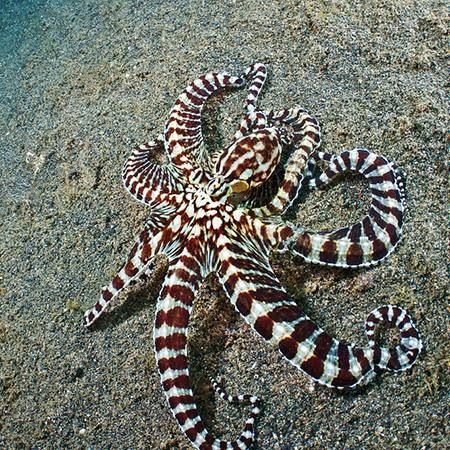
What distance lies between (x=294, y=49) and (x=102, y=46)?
86.0 inches

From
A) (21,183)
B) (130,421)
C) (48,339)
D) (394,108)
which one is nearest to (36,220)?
(21,183)

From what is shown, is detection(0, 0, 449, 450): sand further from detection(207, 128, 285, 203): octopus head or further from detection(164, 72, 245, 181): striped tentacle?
detection(207, 128, 285, 203): octopus head

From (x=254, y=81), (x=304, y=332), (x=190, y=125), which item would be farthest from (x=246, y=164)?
(x=304, y=332)

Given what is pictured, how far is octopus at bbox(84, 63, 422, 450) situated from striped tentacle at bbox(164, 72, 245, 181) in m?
0.01

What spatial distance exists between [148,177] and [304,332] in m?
1.78

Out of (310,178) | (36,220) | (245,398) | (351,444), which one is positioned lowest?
(351,444)

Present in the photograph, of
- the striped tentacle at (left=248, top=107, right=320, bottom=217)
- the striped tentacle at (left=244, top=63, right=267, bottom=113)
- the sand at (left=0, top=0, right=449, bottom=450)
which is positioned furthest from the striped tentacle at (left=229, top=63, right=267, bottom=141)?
the striped tentacle at (left=248, top=107, right=320, bottom=217)

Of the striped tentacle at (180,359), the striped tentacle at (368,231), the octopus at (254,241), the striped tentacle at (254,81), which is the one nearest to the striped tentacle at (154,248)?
the octopus at (254,241)

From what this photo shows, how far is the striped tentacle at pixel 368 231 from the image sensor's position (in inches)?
125

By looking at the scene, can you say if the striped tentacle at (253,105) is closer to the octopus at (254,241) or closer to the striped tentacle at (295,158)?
the octopus at (254,241)

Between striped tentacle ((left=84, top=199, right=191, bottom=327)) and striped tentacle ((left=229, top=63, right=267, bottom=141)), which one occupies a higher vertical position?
striped tentacle ((left=84, top=199, right=191, bottom=327))

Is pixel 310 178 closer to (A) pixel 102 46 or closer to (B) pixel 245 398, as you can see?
A: (B) pixel 245 398

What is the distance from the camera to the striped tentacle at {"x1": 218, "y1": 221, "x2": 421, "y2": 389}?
9.43 ft

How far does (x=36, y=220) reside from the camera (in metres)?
4.55
